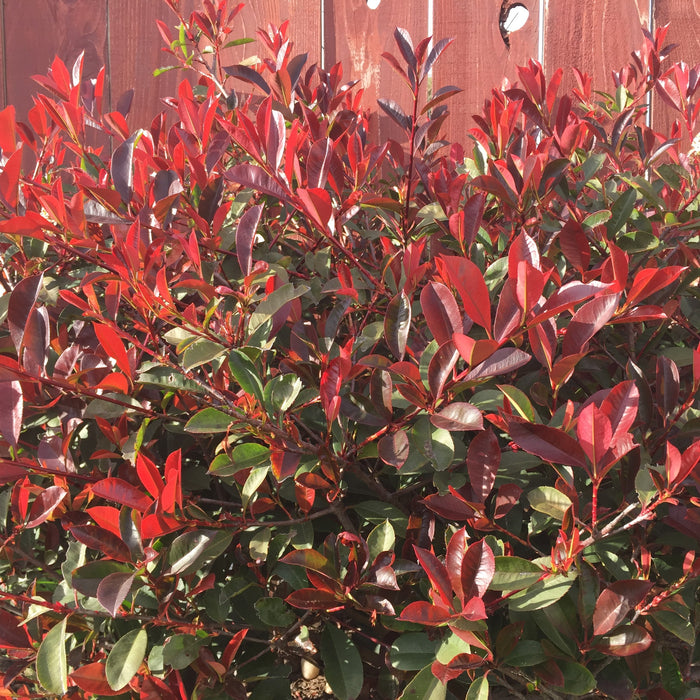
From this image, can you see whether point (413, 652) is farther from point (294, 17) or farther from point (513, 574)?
point (294, 17)

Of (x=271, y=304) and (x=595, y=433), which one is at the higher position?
(x=271, y=304)

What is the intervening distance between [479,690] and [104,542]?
442 millimetres

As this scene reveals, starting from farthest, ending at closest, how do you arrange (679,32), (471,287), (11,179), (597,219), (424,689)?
1. (679,32)
2. (597,219)
3. (11,179)
4. (424,689)
5. (471,287)

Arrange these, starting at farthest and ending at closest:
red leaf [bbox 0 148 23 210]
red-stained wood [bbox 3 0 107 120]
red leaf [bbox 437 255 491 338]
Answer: red-stained wood [bbox 3 0 107 120]
red leaf [bbox 0 148 23 210]
red leaf [bbox 437 255 491 338]

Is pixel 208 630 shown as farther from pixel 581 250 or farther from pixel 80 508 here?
pixel 581 250

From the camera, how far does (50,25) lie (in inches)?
95.2

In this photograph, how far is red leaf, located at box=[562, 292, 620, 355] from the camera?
70 centimetres

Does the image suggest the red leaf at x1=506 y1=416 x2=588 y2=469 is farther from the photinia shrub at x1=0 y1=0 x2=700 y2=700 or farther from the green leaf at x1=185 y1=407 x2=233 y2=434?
the green leaf at x1=185 y1=407 x2=233 y2=434

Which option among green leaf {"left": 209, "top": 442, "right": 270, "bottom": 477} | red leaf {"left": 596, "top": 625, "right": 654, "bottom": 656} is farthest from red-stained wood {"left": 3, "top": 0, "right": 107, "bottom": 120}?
red leaf {"left": 596, "top": 625, "right": 654, "bottom": 656}

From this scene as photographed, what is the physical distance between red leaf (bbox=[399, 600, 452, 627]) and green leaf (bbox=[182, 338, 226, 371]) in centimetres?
34

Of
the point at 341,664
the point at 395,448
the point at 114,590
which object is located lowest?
the point at 341,664

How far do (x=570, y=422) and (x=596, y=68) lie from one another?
2168mm

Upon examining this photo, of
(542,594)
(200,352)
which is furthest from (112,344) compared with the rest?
(542,594)

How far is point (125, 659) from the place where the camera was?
76 centimetres
